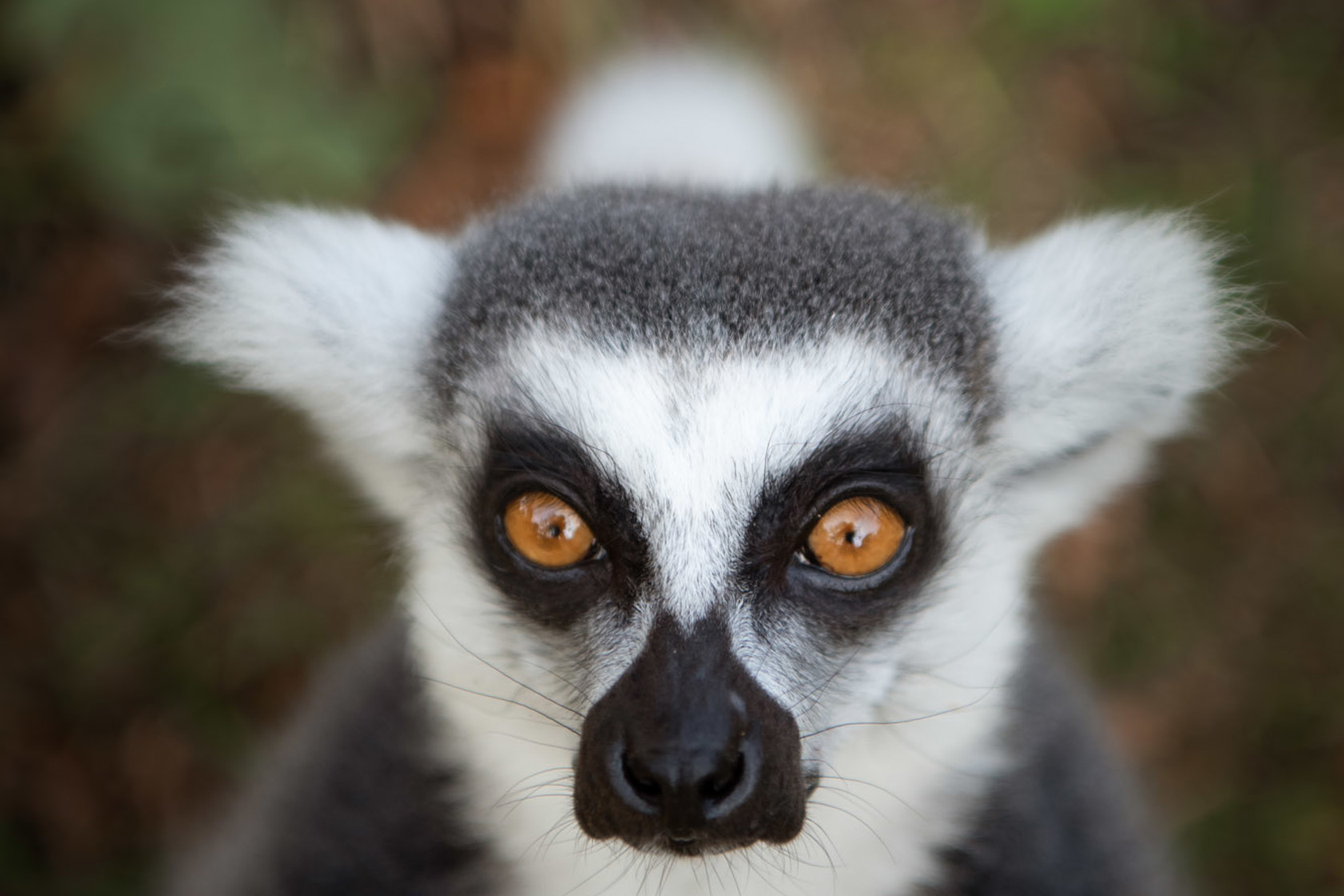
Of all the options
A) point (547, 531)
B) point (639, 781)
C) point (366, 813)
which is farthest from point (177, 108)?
point (639, 781)

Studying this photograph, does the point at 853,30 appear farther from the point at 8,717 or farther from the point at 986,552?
the point at 8,717

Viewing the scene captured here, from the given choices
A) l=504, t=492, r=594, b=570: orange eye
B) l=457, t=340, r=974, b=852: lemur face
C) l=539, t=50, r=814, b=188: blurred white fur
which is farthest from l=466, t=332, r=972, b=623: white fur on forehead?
l=539, t=50, r=814, b=188: blurred white fur

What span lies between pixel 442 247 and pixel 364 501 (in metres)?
0.47

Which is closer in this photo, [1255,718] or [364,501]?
[364,501]

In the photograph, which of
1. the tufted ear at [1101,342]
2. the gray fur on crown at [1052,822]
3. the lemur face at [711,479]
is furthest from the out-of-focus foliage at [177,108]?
the gray fur on crown at [1052,822]

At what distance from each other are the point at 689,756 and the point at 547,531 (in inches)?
16.4

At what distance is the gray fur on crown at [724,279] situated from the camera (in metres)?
1.71

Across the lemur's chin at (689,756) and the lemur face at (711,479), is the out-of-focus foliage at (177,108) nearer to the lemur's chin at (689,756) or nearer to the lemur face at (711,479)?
the lemur face at (711,479)

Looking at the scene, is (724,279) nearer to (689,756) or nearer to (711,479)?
(711,479)

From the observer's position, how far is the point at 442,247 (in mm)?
2047

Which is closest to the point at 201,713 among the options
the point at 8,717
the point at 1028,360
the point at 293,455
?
the point at 8,717

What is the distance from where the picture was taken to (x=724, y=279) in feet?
5.70

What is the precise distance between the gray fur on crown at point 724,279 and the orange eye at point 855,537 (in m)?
0.24

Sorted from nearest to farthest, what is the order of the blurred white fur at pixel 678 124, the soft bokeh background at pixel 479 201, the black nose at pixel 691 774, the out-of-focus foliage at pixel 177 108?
1. the black nose at pixel 691 774
2. the out-of-focus foliage at pixel 177 108
3. the blurred white fur at pixel 678 124
4. the soft bokeh background at pixel 479 201
